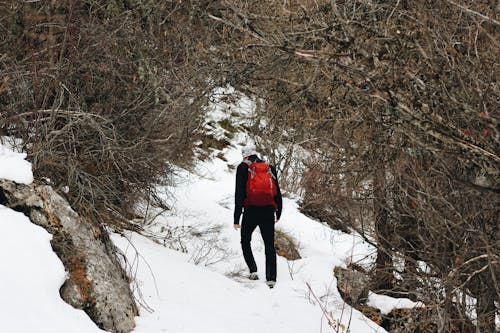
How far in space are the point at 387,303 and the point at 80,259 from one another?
417 centimetres

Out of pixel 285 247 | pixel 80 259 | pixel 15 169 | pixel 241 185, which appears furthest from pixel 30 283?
pixel 285 247

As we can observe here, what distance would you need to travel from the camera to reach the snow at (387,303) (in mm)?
6836

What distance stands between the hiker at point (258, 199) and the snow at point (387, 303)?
4.43 feet

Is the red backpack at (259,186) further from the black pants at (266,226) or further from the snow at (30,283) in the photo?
the snow at (30,283)

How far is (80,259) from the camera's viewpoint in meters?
4.11

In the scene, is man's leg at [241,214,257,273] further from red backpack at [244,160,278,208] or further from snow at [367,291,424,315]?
snow at [367,291,424,315]

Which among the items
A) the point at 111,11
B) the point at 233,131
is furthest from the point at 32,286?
the point at 233,131

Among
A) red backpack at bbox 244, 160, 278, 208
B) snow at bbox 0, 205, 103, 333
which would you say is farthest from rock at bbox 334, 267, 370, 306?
snow at bbox 0, 205, 103, 333

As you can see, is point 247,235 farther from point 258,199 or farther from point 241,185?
point 241,185

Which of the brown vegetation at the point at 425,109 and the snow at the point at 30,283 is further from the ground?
the brown vegetation at the point at 425,109

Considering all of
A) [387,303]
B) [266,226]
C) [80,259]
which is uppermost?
[80,259]

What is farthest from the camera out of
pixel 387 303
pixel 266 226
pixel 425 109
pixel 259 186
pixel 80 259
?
pixel 387 303

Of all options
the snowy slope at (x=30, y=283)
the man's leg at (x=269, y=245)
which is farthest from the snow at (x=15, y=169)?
the man's leg at (x=269, y=245)

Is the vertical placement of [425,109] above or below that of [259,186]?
above
